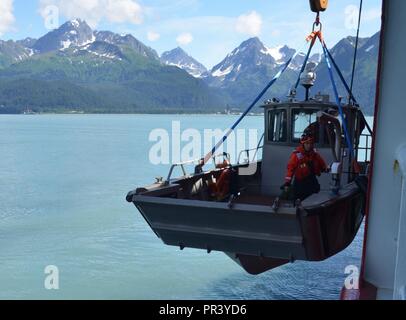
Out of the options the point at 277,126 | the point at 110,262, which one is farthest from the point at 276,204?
the point at 110,262

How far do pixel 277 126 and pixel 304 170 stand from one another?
7.60 ft

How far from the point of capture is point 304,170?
8141 millimetres

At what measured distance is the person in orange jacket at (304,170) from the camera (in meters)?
8.12

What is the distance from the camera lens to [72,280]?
13977 mm

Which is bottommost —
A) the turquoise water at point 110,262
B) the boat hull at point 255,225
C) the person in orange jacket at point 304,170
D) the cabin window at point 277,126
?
the turquoise water at point 110,262

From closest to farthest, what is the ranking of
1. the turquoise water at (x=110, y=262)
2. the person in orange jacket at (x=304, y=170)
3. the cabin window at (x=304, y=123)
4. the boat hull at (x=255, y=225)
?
the boat hull at (x=255, y=225)
the person in orange jacket at (x=304, y=170)
the cabin window at (x=304, y=123)
the turquoise water at (x=110, y=262)

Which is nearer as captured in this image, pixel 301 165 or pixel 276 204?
pixel 276 204

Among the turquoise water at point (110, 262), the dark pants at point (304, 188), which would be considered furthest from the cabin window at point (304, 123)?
the turquoise water at point (110, 262)

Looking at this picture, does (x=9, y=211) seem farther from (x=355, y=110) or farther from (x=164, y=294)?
(x=355, y=110)

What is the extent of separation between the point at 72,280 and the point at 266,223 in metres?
8.93

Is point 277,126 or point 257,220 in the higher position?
point 277,126

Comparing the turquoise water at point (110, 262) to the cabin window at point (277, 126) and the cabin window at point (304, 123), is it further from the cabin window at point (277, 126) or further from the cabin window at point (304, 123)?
the cabin window at point (304, 123)

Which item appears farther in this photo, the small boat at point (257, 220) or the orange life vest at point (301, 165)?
the orange life vest at point (301, 165)

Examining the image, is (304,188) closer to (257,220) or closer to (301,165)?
(301,165)
